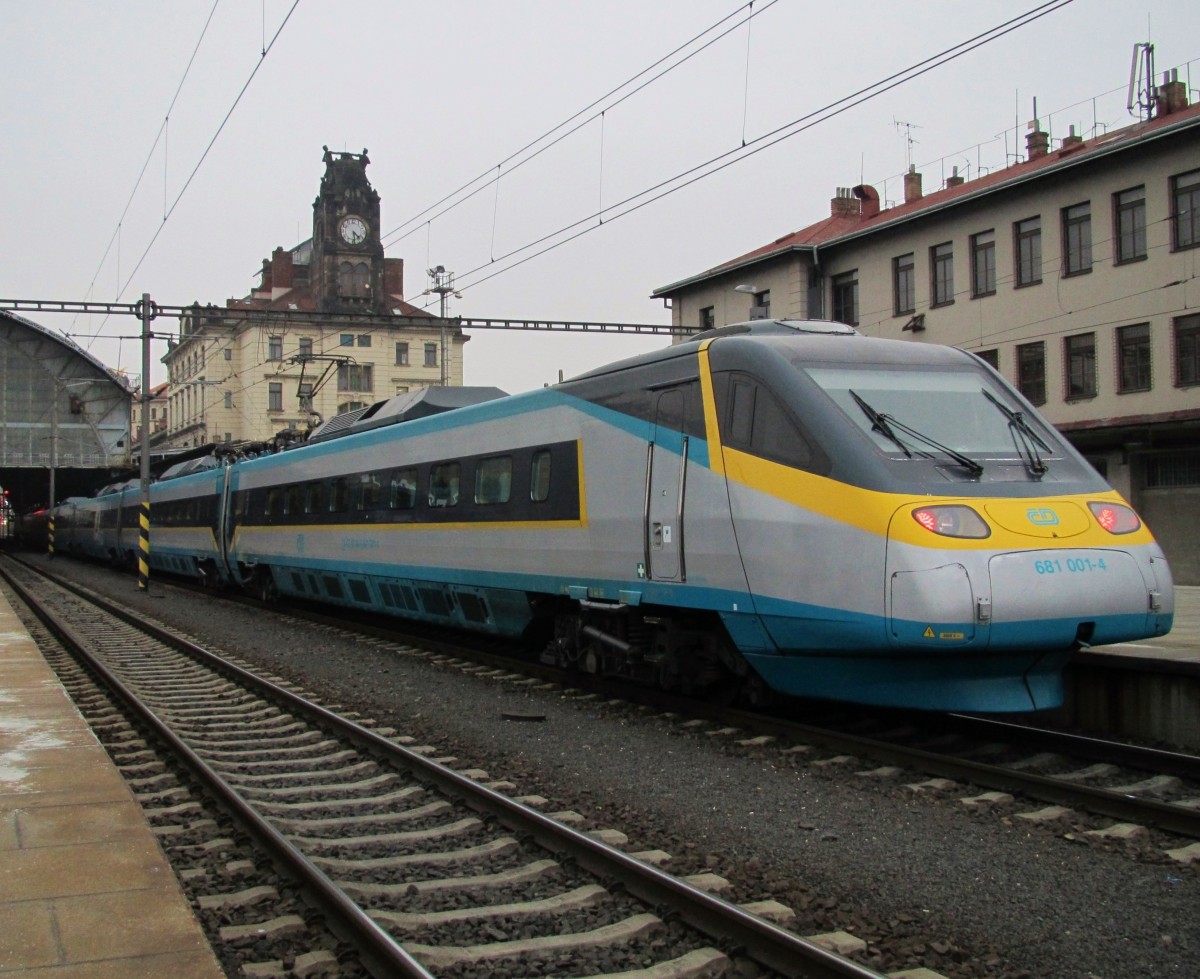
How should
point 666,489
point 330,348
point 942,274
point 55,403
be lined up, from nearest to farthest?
point 666,489 < point 942,274 < point 55,403 < point 330,348

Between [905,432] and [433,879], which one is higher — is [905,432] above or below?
above

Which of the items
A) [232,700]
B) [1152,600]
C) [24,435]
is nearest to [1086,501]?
[1152,600]

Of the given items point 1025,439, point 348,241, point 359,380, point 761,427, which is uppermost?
point 348,241

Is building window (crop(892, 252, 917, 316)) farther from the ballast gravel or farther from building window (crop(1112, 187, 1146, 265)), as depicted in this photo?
the ballast gravel

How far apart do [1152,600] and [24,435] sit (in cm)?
6516

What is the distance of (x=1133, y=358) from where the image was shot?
26500mm

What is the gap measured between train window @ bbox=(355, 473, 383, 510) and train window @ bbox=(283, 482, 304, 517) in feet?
10.5

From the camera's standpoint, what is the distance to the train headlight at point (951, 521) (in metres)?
7.45

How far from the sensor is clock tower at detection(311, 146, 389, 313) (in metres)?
81.5

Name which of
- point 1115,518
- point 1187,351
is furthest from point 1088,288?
point 1115,518

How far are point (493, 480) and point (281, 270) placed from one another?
83578 mm

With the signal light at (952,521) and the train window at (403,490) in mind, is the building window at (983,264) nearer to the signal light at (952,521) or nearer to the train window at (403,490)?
the train window at (403,490)

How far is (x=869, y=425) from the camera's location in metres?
8.28

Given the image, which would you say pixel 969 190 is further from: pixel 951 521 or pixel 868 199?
pixel 951 521
